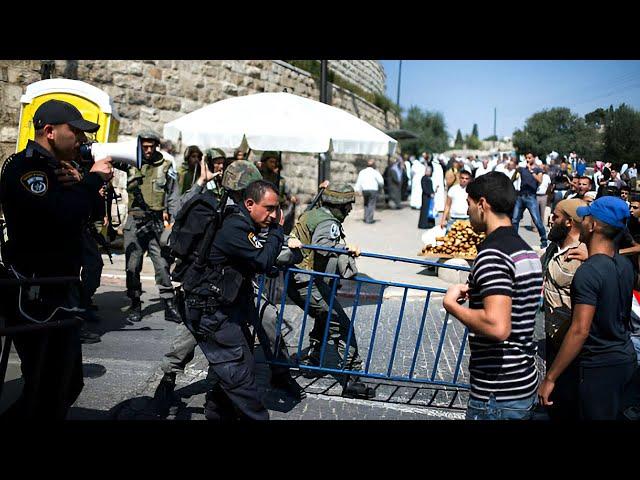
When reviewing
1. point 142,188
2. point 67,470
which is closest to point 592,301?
point 67,470

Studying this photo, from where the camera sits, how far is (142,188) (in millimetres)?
7016

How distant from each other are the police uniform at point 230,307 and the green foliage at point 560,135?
14.7ft

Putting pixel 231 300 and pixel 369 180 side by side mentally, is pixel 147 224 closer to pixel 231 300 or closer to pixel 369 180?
pixel 231 300

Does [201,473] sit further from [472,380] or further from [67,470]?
[472,380]

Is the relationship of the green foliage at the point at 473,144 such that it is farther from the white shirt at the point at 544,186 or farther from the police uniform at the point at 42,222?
the police uniform at the point at 42,222

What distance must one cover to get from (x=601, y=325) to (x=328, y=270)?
8.19 feet

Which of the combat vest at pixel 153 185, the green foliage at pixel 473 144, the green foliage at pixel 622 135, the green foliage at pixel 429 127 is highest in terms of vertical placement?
the green foliage at pixel 473 144

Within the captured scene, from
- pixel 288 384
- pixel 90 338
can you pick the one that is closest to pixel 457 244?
pixel 288 384

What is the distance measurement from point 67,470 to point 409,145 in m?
50.8

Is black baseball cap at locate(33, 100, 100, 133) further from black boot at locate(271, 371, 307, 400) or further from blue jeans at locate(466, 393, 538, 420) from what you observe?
blue jeans at locate(466, 393, 538, 420)

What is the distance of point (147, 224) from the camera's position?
22.6ft

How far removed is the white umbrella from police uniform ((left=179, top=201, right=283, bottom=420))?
12.7ft

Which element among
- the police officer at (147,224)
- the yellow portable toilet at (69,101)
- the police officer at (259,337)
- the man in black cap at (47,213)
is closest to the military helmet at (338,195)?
the police officer at (259,337)

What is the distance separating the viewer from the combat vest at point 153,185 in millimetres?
6988
